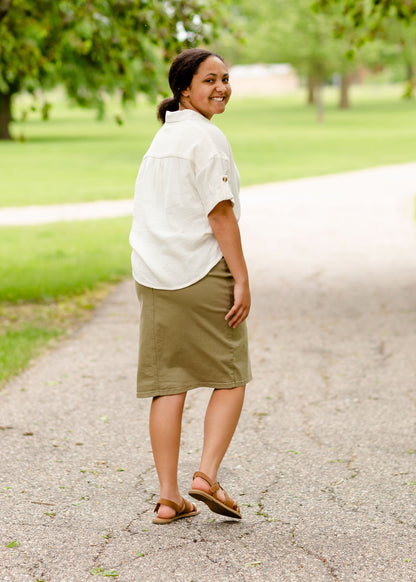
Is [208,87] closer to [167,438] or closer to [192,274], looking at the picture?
[192,274]

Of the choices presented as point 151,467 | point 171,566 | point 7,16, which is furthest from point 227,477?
point 7,16

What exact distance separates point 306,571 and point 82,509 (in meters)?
1.03

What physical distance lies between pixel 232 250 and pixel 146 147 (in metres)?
31.2

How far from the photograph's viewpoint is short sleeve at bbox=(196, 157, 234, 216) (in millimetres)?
3229

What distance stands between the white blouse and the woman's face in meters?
0.06

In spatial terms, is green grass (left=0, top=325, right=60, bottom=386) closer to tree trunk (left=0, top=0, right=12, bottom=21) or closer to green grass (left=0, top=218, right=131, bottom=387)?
green grass (left=0, top=218, right=131, bottom=387)

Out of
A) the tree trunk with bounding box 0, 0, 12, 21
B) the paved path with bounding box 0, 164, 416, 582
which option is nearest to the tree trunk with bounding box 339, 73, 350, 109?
the paved path with bounding box 0, 164, 416, 582

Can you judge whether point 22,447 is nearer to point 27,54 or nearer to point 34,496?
point 34,496

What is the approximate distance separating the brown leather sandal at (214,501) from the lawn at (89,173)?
2.73 m

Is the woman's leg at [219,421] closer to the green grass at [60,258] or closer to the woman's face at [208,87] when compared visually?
the woman's face at [208,87]

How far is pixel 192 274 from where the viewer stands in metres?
3.33

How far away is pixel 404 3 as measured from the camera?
799cm

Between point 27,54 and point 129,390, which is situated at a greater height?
Result: point 27,54

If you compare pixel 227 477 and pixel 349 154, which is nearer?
pixel 227 477
